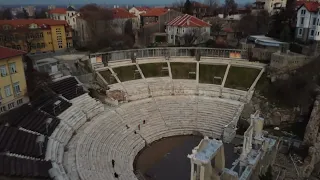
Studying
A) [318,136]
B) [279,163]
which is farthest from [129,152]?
[318,136]

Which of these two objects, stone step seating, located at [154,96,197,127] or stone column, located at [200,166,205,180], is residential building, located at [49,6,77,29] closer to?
stone step seating, located at [154,96,197,127]

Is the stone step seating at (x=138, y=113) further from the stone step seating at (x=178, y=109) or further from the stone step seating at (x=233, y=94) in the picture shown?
the stone step seating at (x=233, y=94)

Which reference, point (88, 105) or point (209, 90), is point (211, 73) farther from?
point (88, 105)

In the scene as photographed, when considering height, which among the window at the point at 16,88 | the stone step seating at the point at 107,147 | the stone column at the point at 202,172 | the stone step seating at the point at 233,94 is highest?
the window at the point at 16,88

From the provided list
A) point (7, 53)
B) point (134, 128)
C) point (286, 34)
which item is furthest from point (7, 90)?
point (286, 34)

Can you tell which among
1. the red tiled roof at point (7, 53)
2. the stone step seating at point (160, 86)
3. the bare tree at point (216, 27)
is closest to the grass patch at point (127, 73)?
the stone step seating at point (160, 86)
